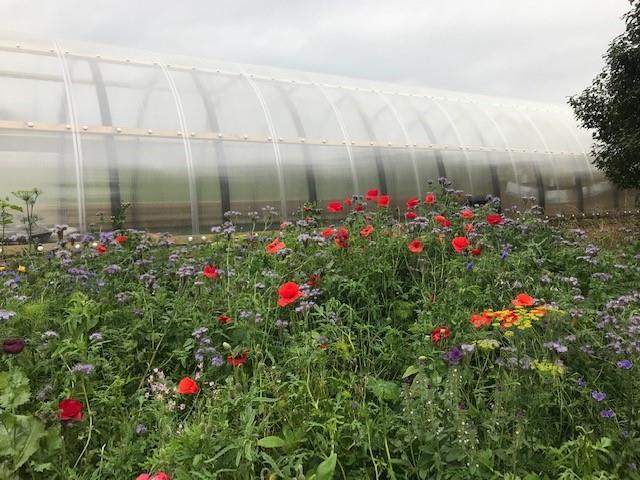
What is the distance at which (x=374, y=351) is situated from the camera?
8.73ft

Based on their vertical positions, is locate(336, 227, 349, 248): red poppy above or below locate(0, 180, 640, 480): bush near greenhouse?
above

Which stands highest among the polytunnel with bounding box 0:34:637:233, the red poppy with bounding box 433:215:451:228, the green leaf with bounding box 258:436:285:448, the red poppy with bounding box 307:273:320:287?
the polytunnel with bounding box 0:34:637:233

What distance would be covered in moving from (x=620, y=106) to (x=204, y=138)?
6352 millimetres

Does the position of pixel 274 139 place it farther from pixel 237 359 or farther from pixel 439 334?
pixel 439 334

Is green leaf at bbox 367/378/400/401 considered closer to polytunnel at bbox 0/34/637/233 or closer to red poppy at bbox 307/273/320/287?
Answer: red poppy at bbox 307/273/320/287

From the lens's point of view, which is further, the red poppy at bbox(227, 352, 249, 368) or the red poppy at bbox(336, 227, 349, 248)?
the red poppy at bbox(336, 227, 349, 248)

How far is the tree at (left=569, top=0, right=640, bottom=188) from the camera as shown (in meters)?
7.82

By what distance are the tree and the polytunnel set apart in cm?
153

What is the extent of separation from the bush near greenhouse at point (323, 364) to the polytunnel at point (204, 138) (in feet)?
6.66

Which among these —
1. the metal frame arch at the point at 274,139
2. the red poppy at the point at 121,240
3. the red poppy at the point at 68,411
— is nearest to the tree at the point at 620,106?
the metal frame arch at the point at 274,139

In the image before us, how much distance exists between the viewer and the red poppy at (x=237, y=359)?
2.25 meters

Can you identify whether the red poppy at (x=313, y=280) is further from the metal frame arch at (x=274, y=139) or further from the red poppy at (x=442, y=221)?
the metal frame arch at (x=274, y=139)

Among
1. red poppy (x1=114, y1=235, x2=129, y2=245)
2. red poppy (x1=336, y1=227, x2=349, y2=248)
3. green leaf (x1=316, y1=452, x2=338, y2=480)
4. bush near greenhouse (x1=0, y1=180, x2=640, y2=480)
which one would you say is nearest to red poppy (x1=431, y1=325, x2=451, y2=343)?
bush near greenhouse (x1=0, y1=180, x2=640, y2=480)

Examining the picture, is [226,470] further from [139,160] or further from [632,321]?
[139,160]
